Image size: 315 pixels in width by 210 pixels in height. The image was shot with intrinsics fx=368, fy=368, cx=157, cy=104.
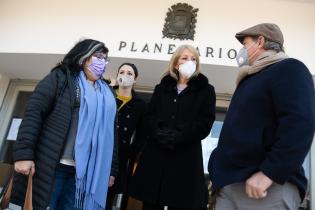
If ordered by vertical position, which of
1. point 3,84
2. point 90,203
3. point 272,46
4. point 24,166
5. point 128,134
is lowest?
point 90,203

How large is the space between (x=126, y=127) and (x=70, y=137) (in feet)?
2.72

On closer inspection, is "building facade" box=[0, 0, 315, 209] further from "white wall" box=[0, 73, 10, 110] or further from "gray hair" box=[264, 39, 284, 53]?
"gray hair" box=[264, 39, 284, 53]

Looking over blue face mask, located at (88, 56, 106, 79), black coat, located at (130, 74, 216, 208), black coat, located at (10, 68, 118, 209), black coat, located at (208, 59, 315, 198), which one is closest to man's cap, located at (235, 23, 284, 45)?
black coat, located at (208, 59, 315, 198)

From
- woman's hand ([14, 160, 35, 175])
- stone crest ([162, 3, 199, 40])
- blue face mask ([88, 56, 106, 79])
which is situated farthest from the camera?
stone crest ([162, 3, 199, 40])

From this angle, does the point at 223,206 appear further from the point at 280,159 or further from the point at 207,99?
the point at 207,99

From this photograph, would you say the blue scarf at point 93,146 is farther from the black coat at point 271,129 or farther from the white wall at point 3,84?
the white wall at point 3,84

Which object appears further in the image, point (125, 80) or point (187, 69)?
point (125, 80)

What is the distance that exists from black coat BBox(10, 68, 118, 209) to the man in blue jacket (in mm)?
842

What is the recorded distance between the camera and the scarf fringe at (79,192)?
208 centimetres

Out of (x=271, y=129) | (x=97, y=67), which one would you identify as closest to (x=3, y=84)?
(x=97, y=67)

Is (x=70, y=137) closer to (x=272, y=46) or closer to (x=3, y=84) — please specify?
(x=272, y=46)

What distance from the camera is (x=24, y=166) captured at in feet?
6.13

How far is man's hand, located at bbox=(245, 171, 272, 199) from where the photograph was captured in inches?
60.6

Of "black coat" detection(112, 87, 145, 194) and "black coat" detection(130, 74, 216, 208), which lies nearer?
"black coat" detection(130, 74, 216, 208)
